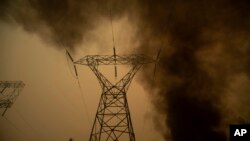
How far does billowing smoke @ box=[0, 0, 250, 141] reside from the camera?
651 inches

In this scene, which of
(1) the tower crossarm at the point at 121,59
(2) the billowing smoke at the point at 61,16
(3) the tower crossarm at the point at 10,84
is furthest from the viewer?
(2) the billowing smoke at the point at 61,16

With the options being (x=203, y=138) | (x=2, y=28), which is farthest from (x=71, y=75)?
(x=203, y=138)

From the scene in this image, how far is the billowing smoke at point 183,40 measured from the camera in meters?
16.5

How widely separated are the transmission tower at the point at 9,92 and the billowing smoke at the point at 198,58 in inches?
313

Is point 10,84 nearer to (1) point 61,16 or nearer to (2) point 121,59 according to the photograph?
(1) point 61,16

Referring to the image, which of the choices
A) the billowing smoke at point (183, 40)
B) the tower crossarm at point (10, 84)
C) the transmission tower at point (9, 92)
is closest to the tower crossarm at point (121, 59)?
the billowing smoke at point (183, 40)

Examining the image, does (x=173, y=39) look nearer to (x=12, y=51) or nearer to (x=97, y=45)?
(x=97, y=45)

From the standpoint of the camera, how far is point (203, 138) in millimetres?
17422

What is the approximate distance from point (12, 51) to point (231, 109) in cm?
1368

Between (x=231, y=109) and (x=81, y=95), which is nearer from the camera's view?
(x=231, y=109)

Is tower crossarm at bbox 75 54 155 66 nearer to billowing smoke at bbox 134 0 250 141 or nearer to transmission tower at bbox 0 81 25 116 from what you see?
billowing smoke at bbox 134 0 250 141

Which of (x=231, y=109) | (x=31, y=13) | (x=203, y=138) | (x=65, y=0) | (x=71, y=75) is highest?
(x=65, y=0)

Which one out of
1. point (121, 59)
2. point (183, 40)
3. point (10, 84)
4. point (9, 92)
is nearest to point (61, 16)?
point (121, 59)

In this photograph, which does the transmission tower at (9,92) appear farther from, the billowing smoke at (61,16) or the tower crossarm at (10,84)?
the billowing smoke at (61,16)
